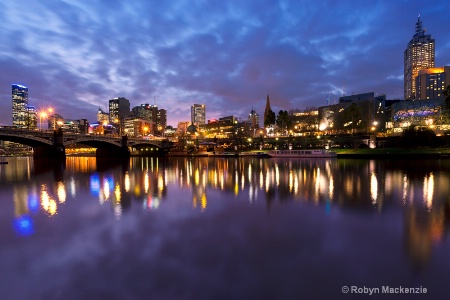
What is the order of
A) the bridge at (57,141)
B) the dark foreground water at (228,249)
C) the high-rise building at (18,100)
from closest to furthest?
the dark foreground water at (228,249), the bridge at (57,141), the high-rise building at (18,100)

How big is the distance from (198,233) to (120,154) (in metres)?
92.8

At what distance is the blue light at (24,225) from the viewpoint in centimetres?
944

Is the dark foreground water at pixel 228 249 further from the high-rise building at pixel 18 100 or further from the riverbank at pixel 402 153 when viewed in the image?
the high-rise building at pixel 18 100

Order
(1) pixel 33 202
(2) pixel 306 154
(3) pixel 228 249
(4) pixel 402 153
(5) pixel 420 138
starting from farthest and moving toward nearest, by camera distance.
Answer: (2) pixel 306 154 → (5) pixel 420 138 → (4) pixel 402 153 → (1) pixel 33 202 → (3) pixel 228 249

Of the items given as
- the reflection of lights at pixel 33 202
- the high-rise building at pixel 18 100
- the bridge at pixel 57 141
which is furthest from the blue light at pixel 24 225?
the high-rise building at pixel 18 100

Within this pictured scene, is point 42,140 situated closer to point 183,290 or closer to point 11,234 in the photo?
point 11,234

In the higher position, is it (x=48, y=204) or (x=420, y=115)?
(x=420, y=115)

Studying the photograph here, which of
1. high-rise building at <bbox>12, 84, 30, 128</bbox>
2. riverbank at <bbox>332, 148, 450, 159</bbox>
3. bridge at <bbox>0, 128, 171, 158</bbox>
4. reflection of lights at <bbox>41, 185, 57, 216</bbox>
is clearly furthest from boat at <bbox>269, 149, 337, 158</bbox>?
high-rise building at <bbox>12, 84, 30, 128</bbox>

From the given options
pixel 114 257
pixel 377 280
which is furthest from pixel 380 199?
pixel 114 257

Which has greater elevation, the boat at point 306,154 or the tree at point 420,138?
the tree at point 420,138

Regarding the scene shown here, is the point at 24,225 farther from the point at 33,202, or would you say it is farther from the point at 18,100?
the point at 18,100

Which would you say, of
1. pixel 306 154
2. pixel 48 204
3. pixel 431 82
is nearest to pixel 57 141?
pixel 48 204

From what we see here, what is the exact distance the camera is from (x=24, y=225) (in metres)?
10.2

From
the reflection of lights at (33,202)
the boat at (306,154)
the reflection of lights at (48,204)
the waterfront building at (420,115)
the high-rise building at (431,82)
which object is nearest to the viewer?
the reflection of lights at (48,204)
